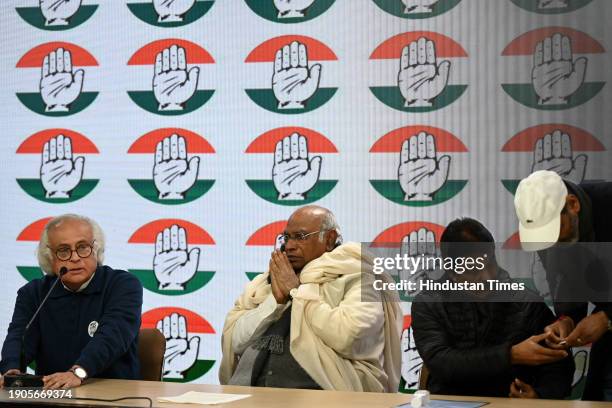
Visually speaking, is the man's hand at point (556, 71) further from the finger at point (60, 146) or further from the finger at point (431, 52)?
the finger at point (60, 146)

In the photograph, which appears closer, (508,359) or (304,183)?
(508,359)

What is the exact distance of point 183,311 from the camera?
15.2 ft

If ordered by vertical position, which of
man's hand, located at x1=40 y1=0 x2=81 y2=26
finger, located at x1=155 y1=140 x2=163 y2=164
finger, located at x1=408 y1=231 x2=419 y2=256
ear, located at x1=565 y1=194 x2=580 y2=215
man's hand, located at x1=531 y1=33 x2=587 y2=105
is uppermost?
man's hand, located at x1=40 y1=0 x2=81 y2=26

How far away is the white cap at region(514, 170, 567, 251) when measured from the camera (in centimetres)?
292

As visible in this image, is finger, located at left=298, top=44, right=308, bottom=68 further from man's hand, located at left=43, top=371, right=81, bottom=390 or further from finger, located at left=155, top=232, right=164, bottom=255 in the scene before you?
man's hand, located at left=43, top=371, right=81, bottom=390

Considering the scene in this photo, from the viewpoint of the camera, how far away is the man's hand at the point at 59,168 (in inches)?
189

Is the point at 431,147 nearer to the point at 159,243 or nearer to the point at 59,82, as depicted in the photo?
the point at 159,243

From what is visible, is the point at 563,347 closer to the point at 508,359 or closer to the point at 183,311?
the point at 508,359

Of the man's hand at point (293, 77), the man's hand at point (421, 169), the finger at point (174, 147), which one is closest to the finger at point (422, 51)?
the man's hand at point (421, 169)

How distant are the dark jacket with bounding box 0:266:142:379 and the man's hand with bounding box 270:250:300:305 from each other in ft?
1.76

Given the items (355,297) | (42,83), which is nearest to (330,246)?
(355,297)

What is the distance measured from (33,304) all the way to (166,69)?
5.21ft

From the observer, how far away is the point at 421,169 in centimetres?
433

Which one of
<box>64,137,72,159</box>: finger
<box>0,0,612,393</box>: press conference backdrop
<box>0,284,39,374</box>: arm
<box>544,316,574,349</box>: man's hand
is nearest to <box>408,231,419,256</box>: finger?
<box>0,0,612,393</box>: press conference backdrop
